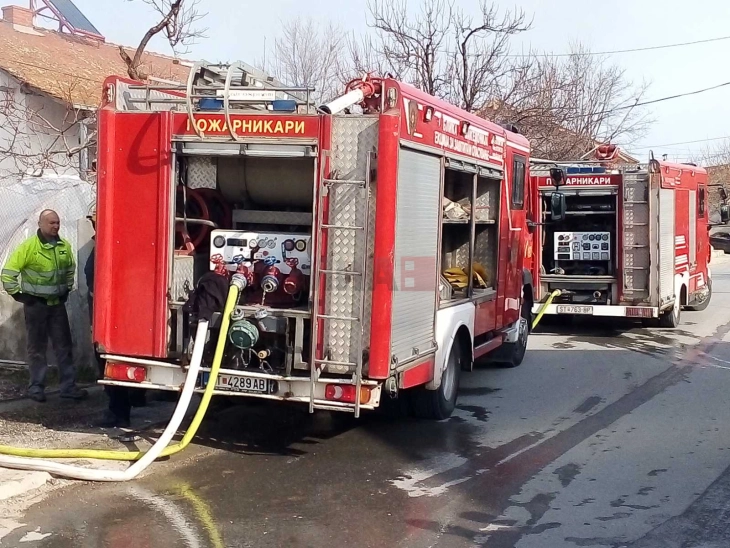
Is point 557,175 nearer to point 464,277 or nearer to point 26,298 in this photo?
point 464,277

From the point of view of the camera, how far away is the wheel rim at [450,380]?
8773 millimetres

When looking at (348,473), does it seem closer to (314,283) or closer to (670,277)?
(314,283)

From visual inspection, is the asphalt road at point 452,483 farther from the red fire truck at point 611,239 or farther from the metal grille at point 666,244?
the metal grille at point 666,244

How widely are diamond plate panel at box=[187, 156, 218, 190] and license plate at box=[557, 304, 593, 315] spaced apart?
28.0 ft

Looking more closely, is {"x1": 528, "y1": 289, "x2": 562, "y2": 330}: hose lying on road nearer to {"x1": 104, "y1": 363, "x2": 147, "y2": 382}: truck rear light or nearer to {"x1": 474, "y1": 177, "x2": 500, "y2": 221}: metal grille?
{"x1": 474, "y1": 177, "x2": 500, "y2": 221}: metal grille

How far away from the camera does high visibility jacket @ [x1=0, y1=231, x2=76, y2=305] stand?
8.80m

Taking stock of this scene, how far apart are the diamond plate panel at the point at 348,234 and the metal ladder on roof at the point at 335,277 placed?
1cm

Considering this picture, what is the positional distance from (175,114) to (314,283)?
1685 millimetres

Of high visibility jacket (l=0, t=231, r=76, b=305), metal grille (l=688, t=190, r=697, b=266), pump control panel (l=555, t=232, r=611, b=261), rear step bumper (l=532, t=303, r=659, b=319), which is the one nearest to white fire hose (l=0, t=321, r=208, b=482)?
high visibility jacket (l=0, t=231, r=76, b=305)

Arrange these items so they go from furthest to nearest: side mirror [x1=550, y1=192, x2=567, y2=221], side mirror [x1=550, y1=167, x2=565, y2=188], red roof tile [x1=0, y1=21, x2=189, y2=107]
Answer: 1. red roof tile [x1=0, y1=21, x2=189, y2=107]
2. side mirror [x1=550, y1=167, x2=565, y2=188]
3. side mirror [x1=550, y1=192, x2=567, y2=221]

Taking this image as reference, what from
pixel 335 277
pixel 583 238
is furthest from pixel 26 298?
pixel 583 238

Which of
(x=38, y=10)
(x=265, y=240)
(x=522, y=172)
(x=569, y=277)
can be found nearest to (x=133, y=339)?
(x=265, y=240)

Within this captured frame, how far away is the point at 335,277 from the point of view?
6.95m

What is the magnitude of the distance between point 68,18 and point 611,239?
2370 centimetres
